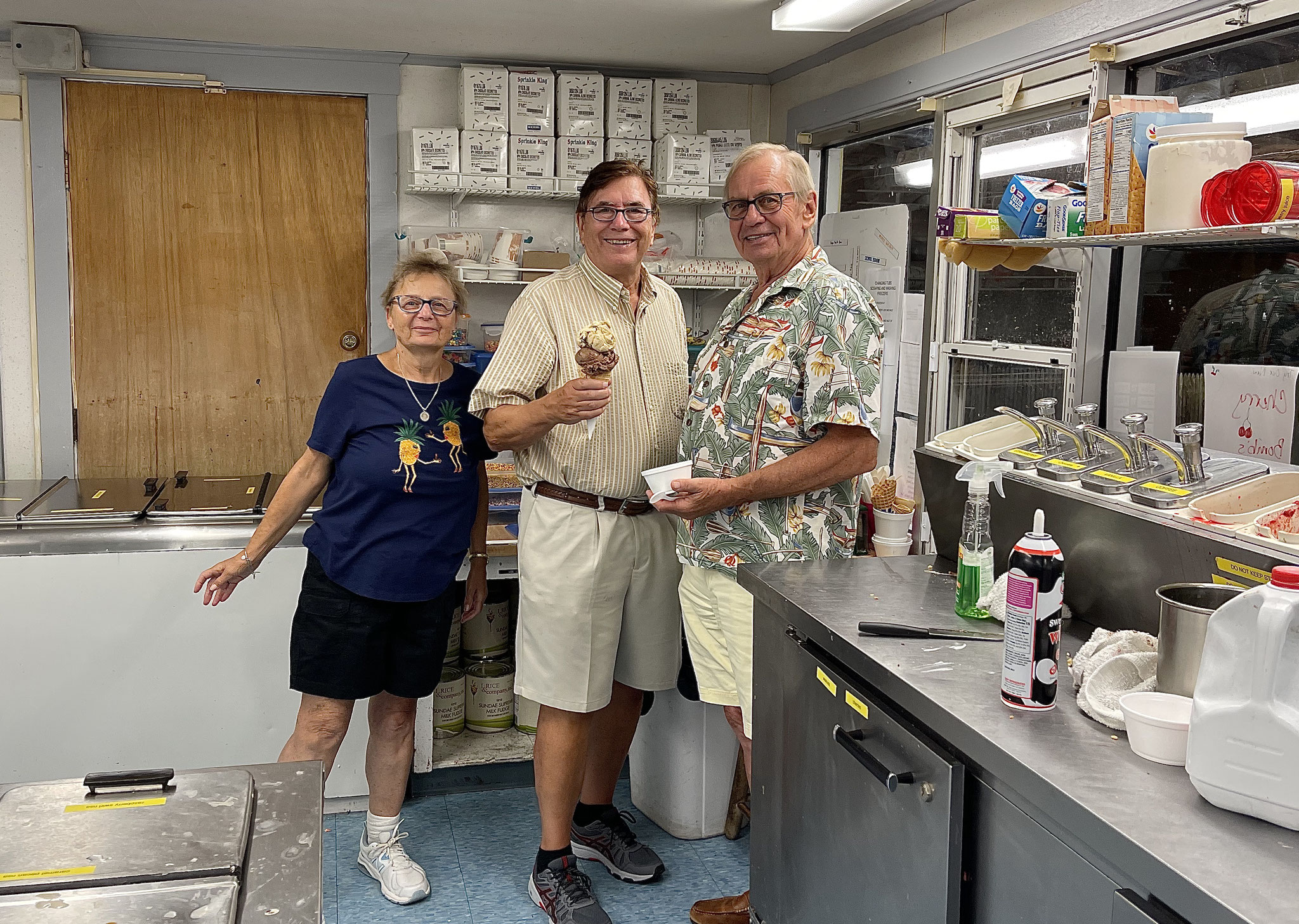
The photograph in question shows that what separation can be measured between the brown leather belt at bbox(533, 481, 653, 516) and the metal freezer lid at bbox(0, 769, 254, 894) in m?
1.17

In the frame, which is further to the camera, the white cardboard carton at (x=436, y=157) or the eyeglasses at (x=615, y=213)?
the white cardboard carton at (x=436, y=157)

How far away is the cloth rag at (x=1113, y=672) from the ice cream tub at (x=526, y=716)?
230 cm

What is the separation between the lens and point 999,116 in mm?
2889

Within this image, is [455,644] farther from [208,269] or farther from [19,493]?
[208,269]

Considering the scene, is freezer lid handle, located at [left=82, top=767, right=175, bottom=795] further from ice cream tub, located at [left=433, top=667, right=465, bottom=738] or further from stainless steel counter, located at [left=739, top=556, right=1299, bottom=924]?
ice cream tub, located at [left=433, top=667, right=465, bottom=738]

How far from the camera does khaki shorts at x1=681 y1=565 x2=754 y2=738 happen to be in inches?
93.0

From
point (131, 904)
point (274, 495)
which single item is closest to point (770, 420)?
point (131, 904)

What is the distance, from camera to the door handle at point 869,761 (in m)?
1.53

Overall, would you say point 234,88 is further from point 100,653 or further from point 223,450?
point 100,653

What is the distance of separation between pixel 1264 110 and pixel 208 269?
3.34 metres

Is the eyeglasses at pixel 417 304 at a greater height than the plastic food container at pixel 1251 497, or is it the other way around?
the eyeglasses at pixel 417 304

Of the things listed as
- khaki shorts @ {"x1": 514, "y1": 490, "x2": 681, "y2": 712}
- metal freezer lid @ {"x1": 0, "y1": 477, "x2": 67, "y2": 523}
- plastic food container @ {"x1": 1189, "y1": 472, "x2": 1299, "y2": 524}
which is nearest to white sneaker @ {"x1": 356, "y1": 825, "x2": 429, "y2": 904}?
khaki shorts @ {"x1": 514, "y1": 490, "x2": 681, "y2": 712}

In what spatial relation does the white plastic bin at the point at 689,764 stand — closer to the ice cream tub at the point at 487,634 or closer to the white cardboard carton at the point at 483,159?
the ice cream tub at the point at 487,634

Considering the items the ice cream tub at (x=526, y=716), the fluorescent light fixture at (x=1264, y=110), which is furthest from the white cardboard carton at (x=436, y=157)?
the fluorescent light fixture at (x=1264, y=110)
